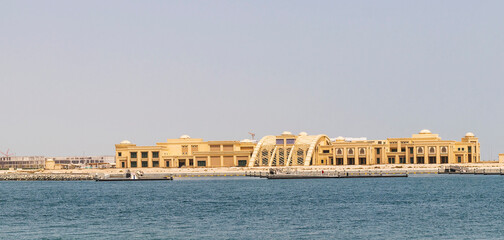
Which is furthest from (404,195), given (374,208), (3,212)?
(3,212)

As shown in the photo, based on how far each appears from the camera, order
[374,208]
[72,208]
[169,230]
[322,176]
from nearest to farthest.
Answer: [169,230] < [374,208] < [72,208] < [322,176]

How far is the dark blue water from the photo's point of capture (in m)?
66.1

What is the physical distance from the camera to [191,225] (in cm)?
7219

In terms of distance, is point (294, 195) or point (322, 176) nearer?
point (294, 195)

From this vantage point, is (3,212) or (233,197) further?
(233,197)

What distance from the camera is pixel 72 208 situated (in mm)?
93625

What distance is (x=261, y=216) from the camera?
7988 centimetres

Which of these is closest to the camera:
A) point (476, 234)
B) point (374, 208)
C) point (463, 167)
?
point (476, 234)

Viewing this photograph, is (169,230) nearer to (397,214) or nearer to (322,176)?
(397,214)

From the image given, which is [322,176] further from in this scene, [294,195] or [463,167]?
[294,195]

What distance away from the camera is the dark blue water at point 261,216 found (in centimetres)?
6612

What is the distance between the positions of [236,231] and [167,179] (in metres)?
113

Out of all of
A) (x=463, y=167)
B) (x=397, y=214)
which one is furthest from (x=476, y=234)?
(x=463, y=167)

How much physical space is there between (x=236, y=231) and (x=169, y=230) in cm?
582
